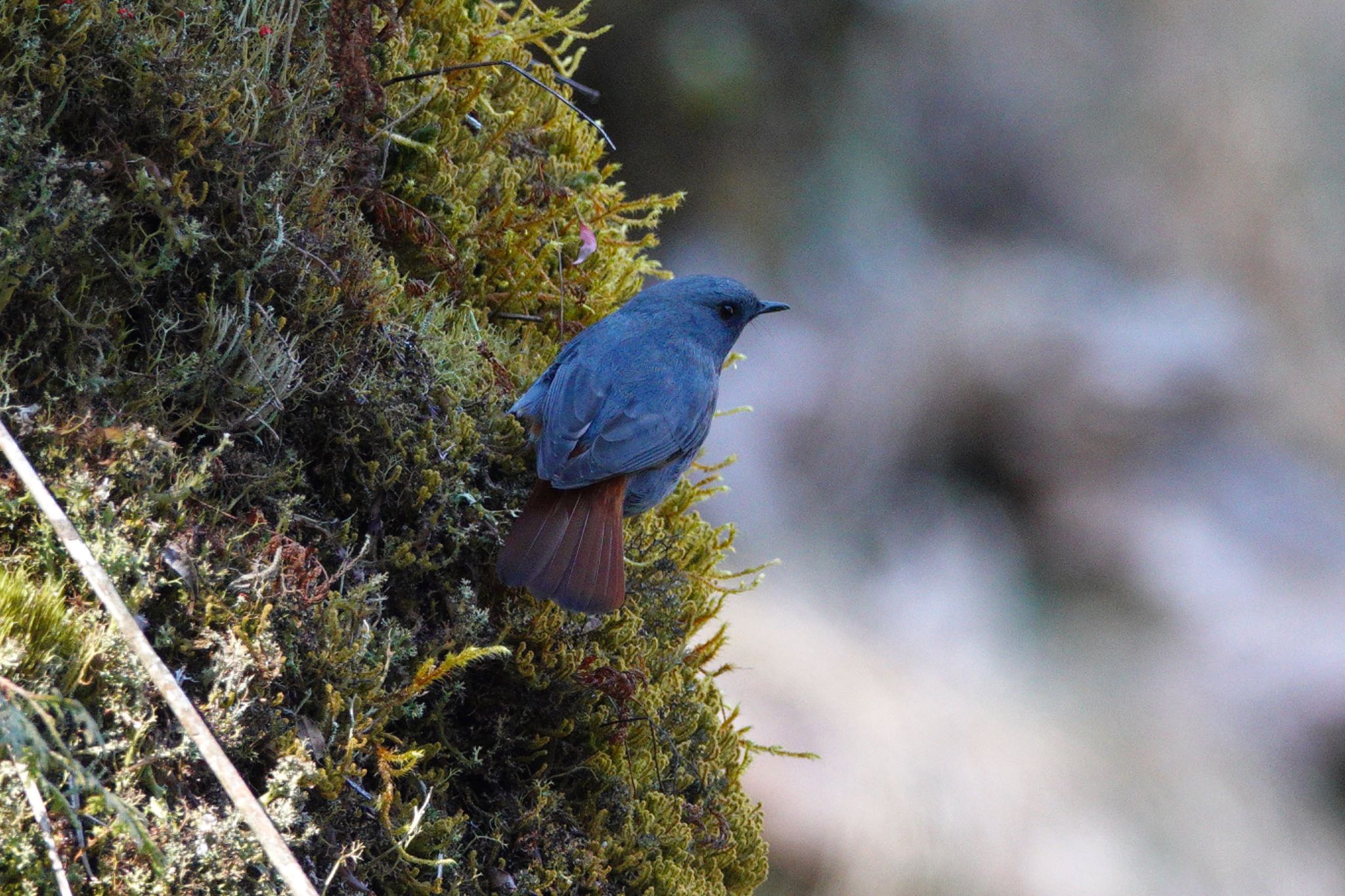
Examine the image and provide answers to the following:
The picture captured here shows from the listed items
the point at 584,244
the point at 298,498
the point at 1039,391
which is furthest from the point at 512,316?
the point at 1039,391

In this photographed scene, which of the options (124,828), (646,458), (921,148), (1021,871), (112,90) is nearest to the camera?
(124,828)

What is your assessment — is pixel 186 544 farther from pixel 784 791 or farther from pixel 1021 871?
pixel 1021 871

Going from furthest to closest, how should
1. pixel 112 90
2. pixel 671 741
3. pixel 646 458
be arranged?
pixel 646 458 < pixel 671 741 < pixel 112 90

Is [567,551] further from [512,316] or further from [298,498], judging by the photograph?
[512,316]

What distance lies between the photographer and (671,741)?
2824 mm

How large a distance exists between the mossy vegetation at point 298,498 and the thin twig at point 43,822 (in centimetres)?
2

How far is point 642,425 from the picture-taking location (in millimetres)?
3113

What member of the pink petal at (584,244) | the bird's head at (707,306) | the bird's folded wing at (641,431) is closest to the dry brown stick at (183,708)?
the bird's folded wing at (641,431)

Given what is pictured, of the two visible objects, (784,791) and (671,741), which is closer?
(671,741)

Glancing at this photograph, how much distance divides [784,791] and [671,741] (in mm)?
4294

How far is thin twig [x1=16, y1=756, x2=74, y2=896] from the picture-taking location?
1.54 meters

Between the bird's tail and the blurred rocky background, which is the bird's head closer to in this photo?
the bird's tail

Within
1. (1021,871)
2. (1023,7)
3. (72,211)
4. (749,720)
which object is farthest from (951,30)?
(72,211)

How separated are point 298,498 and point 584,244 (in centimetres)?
146
